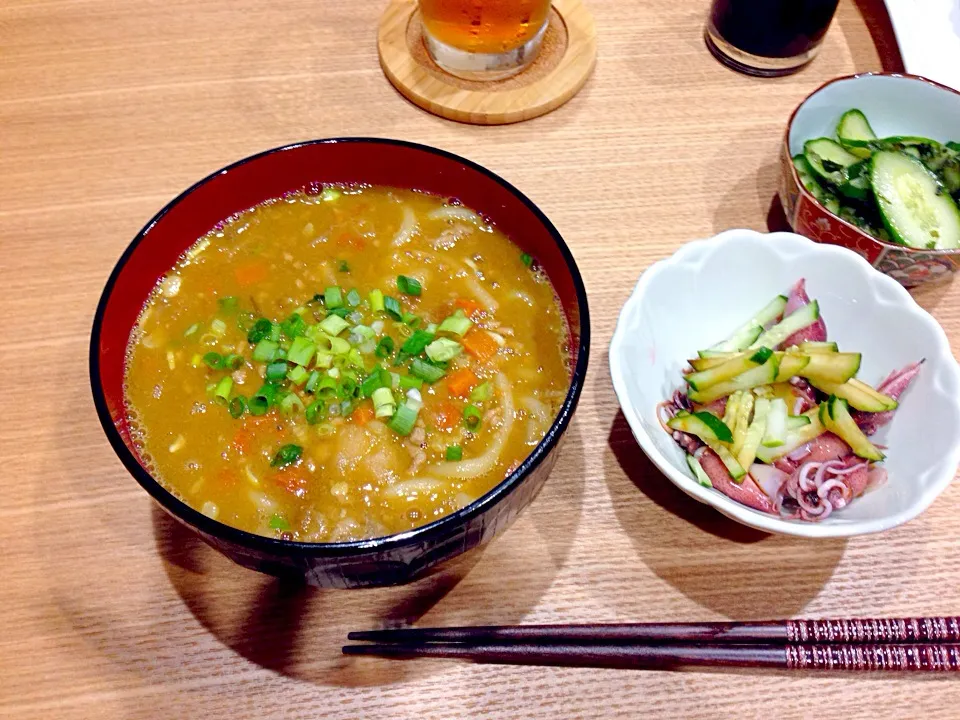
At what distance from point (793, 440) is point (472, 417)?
2.00 feet

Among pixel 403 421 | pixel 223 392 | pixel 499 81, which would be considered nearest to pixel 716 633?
pixel 403 421

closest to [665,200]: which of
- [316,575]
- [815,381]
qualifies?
[815,381]

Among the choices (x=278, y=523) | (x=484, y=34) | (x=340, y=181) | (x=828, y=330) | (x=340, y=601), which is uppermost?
(x=484, y=34)

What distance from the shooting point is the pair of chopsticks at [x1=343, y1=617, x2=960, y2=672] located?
1.22 metres

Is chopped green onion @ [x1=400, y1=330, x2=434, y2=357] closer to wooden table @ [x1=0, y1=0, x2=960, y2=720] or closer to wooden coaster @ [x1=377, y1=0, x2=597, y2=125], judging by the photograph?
wooden table @ [x1=0, y1=0, x2=960, y2=720]

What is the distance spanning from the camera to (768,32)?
2020mm

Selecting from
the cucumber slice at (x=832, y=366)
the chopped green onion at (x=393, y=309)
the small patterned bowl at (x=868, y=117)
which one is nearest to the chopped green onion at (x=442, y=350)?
the chopped green onion at (x=393, y=309)

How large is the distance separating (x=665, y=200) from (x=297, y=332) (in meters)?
1.01

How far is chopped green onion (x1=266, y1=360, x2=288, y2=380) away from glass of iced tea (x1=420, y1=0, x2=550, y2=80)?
1.13m

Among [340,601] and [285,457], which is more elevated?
[285,457]

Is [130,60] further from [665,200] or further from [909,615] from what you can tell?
[909,615]

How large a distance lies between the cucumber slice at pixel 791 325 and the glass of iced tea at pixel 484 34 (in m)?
1.07

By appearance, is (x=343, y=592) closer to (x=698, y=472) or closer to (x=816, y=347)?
(x=698, y=472)

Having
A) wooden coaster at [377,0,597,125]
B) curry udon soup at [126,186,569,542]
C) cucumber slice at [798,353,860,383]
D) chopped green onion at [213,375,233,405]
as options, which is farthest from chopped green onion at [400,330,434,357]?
wooden coaster at [377,0,597,125]
